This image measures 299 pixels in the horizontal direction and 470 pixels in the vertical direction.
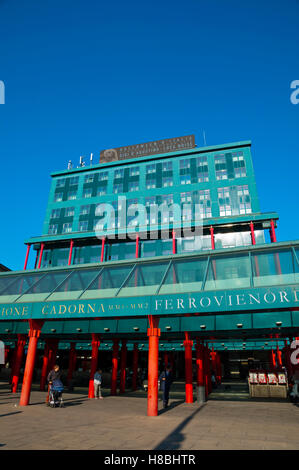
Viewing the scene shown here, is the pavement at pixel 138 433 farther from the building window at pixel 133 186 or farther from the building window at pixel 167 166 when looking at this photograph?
the building window at pixel 167 166

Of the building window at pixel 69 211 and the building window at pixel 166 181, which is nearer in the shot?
the building window at pixel 166 181

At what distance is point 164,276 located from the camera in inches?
544

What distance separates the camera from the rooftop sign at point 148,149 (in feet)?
212

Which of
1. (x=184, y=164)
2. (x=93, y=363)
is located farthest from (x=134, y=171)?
(x=93, y=363)

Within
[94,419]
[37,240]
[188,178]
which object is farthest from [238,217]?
[94,419]

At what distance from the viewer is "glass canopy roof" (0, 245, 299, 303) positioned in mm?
12195

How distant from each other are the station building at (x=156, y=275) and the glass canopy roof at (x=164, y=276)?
6 centimetres

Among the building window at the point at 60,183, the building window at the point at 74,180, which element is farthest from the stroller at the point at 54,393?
the building window at the point at 60,183

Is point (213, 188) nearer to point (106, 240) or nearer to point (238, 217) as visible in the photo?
point (238, 217)

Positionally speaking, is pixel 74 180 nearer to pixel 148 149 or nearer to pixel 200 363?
pixel 148 149

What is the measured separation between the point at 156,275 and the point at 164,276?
0.47 m

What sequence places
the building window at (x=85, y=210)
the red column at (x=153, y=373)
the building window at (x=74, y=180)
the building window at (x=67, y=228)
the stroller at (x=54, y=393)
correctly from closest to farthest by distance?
the red column at (x=153, y=373) < the stroller at (x=54, y=393) < the building window at (x=67, y=228) < the building window at (x=85, y=210) < the building window at (x=74, y=180)

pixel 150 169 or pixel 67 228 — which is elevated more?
Result: pixel 150 169

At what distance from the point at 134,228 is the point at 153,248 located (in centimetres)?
467
